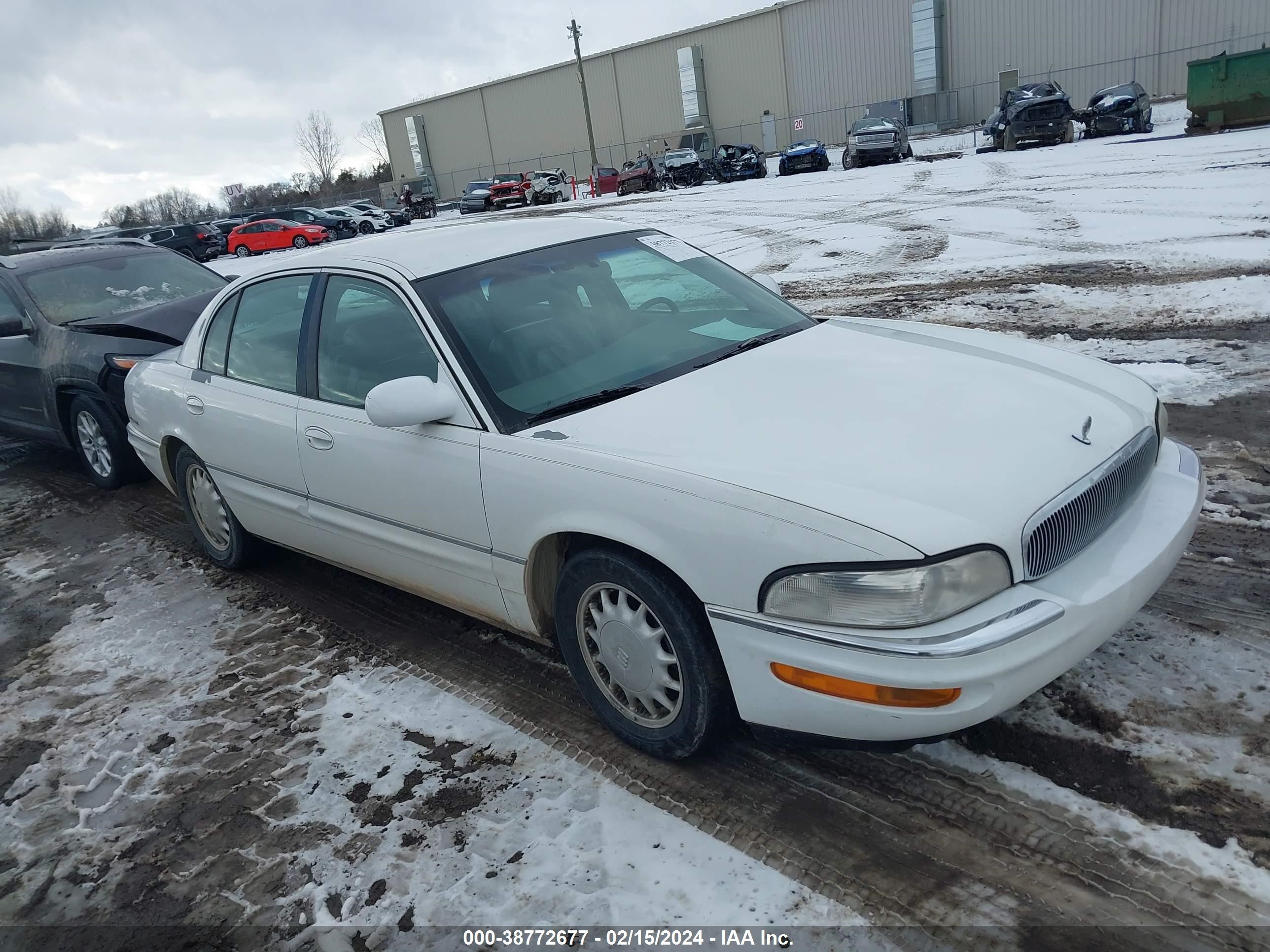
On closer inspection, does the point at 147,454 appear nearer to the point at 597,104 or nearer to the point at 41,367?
the point at 41,367

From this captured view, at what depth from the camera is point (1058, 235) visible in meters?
11.0

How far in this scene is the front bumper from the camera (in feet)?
7.17

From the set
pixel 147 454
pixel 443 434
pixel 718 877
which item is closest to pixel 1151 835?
pixel 718 877

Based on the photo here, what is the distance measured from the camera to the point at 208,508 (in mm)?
4738

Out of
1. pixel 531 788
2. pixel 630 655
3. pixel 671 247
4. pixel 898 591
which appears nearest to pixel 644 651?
pixel 630 655

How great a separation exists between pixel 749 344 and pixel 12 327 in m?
5.72

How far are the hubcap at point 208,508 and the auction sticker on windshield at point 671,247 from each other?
2.42 metres

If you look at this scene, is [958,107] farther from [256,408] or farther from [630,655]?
[630,655]

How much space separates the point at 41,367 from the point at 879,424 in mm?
6285

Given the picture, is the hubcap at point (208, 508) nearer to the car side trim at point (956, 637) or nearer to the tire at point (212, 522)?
the tire at point (212, 522)

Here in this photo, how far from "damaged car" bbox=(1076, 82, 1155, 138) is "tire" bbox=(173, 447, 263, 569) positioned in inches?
1060

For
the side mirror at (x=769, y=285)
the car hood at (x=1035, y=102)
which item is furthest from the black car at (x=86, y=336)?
the car hood at (x=1035, y=102)

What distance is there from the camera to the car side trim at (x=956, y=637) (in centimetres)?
217

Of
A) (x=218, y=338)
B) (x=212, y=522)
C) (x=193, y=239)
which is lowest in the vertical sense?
(x=212, y=522)
